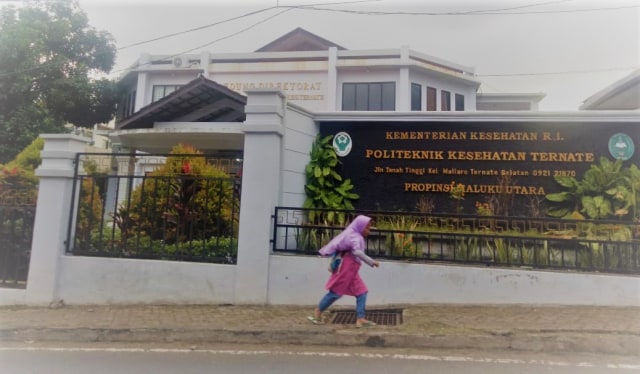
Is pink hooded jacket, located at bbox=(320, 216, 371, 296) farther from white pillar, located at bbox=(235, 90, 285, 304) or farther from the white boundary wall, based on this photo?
white pillar, located at bbox=(235, 90, 285, 304)

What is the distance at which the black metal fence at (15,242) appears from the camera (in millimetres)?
6934

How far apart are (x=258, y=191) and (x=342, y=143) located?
2.95 meters

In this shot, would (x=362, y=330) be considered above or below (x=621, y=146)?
below

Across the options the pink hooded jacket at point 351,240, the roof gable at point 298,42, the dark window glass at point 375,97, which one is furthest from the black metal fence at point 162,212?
the roof gable at point 298,42

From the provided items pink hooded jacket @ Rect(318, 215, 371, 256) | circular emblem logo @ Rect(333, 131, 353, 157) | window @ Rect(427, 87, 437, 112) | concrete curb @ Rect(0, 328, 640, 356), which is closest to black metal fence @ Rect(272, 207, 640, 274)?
pink hooded jacket @ Rect(318, 215, 371, 256)

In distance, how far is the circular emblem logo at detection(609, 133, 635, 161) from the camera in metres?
8.05

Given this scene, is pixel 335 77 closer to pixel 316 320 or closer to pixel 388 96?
pixel 388 96

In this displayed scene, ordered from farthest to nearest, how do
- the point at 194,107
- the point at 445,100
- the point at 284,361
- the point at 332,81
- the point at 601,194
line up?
1. the point at 445,100
2. the point at 332,81
3. the point at 194,107
4. the point at 601,194
5. the point at 284,361

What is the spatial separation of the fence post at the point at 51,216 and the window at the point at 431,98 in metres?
15.2

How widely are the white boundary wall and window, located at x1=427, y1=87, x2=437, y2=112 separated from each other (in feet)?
43.5

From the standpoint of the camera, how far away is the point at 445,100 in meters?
19.4

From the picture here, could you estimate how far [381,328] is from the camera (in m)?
5.12

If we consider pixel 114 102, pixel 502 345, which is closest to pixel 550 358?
pixel 502 345

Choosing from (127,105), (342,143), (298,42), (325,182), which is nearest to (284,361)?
(325,182)
